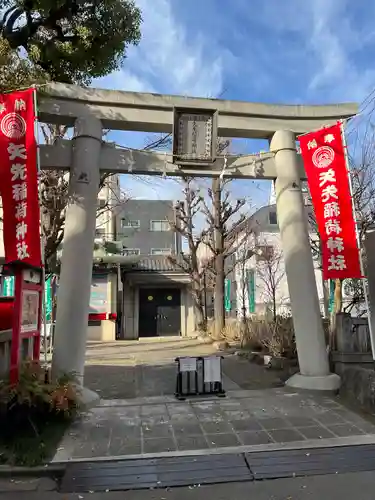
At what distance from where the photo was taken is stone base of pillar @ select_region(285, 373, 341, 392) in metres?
7.73

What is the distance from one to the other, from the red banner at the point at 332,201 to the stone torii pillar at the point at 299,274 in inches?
18.3

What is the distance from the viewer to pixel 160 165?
8422 millimetres

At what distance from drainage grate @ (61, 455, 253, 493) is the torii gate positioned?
8.55 feet

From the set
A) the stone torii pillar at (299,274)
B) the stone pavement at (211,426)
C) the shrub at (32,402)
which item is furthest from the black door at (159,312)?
the shrub at (32,402)

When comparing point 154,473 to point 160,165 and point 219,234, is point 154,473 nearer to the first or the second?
point 160,165

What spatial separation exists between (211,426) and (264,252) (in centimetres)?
1865

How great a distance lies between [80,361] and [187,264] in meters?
14.2

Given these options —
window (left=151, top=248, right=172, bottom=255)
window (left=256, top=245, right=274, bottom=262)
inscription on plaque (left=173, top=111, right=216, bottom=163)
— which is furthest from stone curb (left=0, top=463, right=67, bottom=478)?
window (left=151, top=248, right=172, bottom=255)

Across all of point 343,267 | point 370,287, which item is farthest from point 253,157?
point 370,287

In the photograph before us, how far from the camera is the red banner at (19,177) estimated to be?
22.4ft

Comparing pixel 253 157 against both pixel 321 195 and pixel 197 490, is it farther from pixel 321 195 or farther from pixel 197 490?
pixel 197 490

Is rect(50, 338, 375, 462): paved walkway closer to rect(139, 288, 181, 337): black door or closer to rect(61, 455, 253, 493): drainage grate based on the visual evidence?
rect(61, 455, 253, 493): drainage grate

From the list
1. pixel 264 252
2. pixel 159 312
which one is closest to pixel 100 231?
pixel 159 312

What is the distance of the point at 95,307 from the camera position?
68.0ft
